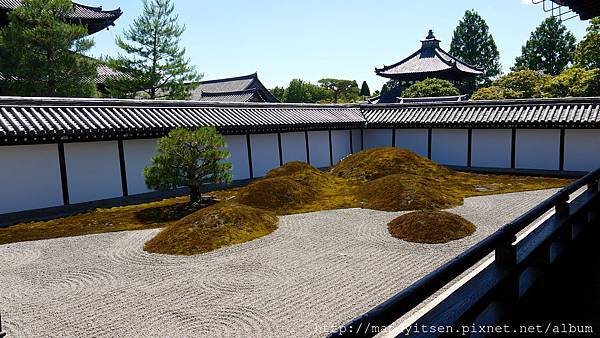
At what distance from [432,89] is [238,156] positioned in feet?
92.8

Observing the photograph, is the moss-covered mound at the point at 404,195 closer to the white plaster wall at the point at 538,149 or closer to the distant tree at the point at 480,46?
the white plaster wall at the point at 538,149

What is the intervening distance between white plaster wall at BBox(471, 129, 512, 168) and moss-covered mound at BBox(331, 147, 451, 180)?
3837 millimetres

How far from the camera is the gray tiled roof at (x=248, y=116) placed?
46.5 feet

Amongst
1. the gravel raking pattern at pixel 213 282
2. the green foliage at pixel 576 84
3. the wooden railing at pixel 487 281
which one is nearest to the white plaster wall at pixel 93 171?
the gravel raking pattern at pixel 213 282

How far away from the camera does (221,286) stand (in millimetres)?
7164

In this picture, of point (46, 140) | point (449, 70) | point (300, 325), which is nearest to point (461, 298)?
point (300, 325)

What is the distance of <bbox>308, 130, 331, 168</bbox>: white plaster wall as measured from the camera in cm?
2308

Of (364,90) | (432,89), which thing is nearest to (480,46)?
(364,90)

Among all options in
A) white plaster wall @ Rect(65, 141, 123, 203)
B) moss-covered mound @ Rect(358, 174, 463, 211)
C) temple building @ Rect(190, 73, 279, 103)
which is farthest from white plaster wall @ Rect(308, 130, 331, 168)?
temple building @ Rect(190, 73, 279, 103)

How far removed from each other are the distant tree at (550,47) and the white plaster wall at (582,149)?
48075 millimetres

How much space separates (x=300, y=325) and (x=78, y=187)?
39.8ft

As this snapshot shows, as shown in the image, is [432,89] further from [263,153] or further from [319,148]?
[263,153]

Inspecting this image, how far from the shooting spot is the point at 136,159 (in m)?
16.3

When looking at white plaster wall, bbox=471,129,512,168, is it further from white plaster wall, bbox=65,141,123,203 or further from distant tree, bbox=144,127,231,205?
white plaster wall, bbox=65,141,123,203
